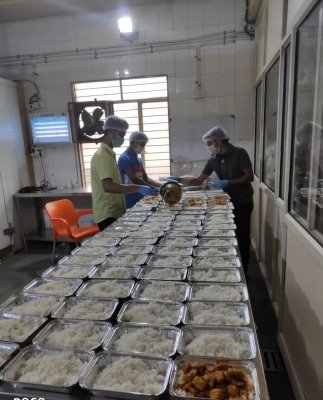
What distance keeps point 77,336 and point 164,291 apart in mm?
380

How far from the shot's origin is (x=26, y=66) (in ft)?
15.0

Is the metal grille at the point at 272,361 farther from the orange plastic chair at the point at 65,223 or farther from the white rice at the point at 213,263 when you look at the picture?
the orange plastic chair at the point at 65,223

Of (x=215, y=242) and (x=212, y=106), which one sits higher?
(x=212, y=106)

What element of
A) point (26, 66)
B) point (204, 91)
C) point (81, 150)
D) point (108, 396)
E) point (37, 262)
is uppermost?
point (26, 66)

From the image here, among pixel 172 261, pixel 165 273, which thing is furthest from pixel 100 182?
pixel 165 273

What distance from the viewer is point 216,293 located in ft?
3.83

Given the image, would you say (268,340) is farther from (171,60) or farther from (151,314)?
(171,60)

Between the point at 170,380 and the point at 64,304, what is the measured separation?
547mm

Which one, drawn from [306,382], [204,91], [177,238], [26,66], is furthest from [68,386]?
[26,66]

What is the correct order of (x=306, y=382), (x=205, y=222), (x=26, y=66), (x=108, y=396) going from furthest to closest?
1. (x=26, y=66)
2. (x=205, y=222)
3. (x=306, y=382)
4. (x=108, y=396)

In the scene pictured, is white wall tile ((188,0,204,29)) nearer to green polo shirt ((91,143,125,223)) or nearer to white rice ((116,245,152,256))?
green polo shirt ((91,143,125,223))

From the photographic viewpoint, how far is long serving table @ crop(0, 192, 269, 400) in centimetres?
77

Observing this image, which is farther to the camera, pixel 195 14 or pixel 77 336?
pixel 195 14

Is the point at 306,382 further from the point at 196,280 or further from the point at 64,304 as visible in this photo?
the point at 64,304
